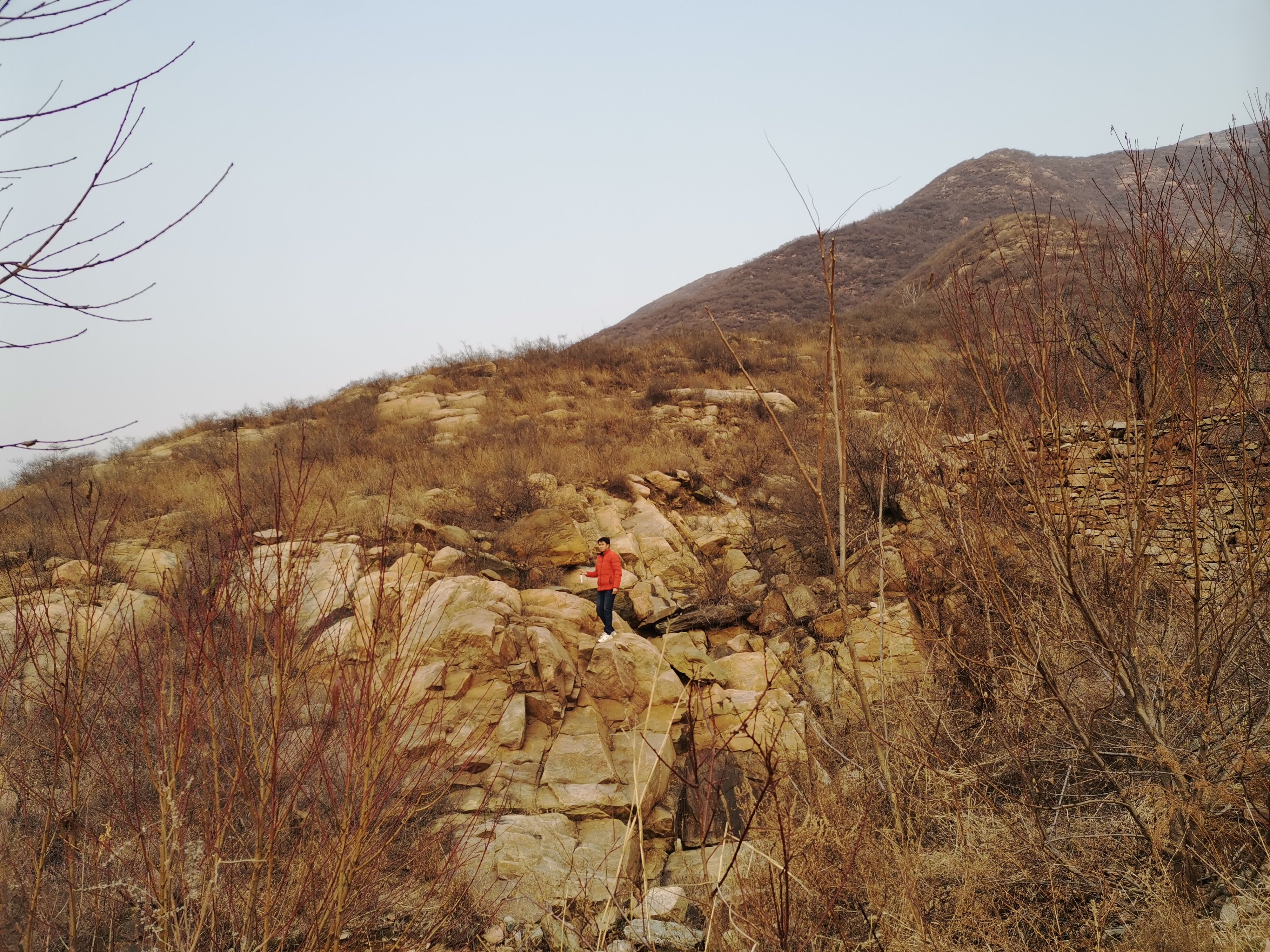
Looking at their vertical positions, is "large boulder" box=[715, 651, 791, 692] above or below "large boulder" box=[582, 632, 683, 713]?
below

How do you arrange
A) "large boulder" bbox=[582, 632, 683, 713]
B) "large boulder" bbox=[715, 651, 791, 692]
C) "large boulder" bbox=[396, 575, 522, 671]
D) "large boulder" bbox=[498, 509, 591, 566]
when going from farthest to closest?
"large boulder" bbox=[498, 509, 591, 566] < "large boulder" bbox=[715, 651, 791, 692] < "large boulder" bbox=[582, 632, 683, 713] < "large boulder" bbox=[396, 575, 522, 671]

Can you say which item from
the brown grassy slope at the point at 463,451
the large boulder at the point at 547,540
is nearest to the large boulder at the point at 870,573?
the brown grassy slope at the point at 463,451

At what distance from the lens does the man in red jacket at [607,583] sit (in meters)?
7.15

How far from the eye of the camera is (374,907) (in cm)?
327

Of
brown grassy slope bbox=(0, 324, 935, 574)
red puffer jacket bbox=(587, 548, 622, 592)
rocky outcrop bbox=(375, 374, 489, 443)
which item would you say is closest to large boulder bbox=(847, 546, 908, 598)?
brown grassy slope bbox=(0, 324, 935, 574)

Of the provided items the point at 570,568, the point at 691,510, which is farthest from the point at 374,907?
the point at 691,510

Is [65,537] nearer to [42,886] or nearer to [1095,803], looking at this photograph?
[42,886]

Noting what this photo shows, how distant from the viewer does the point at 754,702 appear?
21.4ft

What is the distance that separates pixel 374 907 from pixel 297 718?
4.65 feet

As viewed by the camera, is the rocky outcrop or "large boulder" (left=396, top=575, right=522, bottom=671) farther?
the rocky outcrop

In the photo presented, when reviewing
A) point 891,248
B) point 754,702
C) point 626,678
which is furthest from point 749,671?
point 891,248

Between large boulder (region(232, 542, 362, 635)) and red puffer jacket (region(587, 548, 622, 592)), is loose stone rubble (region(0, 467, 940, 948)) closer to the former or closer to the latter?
large boulder (region(232, 542, 362, 635))

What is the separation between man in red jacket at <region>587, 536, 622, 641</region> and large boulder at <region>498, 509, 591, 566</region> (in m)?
1.46

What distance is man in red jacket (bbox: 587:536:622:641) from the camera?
7152mm
